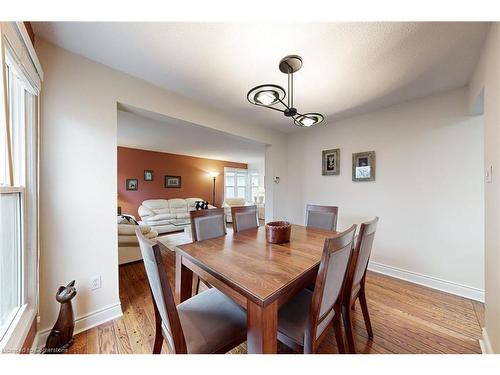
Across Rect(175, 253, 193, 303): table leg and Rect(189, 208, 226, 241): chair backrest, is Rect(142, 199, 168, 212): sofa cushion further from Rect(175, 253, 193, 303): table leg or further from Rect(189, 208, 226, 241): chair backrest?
Rect(175, 253, 193, 303): table leg

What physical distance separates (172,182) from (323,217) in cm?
510

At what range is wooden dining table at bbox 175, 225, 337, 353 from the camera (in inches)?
32.4

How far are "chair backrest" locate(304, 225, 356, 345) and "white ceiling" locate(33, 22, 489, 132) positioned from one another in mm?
1403

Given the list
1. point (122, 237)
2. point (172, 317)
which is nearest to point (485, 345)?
point (172, 317)

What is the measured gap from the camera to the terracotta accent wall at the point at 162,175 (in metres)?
5.20

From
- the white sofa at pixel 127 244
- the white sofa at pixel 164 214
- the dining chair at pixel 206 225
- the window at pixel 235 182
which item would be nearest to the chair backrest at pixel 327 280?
the dining chair at pixel 206 225

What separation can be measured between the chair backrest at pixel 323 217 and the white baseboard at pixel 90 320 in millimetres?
2188

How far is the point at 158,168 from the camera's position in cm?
581

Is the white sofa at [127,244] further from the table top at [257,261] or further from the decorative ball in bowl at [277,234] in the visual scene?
the decorative ball in bowl at [277,234]

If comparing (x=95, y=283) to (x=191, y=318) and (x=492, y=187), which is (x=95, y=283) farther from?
(x=492, y=187)

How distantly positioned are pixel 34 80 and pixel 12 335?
1.54 metres

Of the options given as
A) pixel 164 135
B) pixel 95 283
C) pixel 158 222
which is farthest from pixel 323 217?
pixel 158 222

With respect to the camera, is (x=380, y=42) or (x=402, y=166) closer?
(x=380, y=42)

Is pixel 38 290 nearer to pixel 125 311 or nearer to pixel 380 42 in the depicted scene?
pixel 125 311
